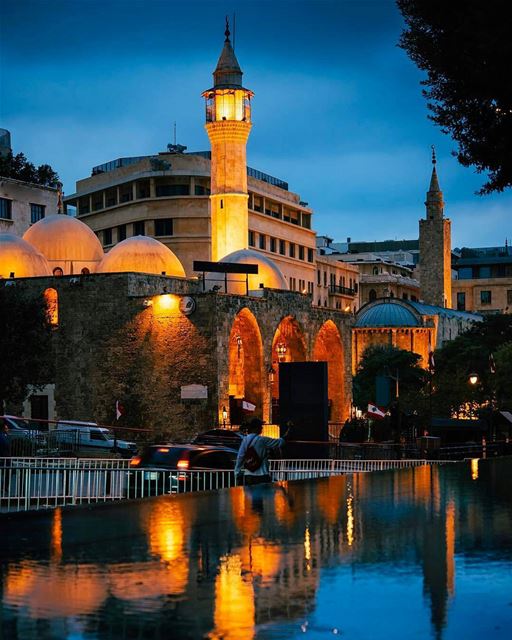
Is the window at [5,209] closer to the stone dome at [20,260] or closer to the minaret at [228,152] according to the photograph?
the stone dome at [20,260]

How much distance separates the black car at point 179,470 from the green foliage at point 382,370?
1771 inches

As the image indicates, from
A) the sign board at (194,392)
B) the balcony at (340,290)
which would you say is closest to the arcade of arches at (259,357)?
the sign board at (194,392)

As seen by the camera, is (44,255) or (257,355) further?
(44,255)

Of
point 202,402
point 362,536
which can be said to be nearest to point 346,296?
point 202,402

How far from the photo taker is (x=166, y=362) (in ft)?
127

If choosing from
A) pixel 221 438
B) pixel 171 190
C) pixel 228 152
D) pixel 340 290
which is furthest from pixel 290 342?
pixel 340 290

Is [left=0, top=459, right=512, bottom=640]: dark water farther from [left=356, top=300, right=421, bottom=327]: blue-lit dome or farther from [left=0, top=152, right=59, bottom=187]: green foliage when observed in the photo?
[left=356, top=300, right=421, bottom=327]: blue-lit dome

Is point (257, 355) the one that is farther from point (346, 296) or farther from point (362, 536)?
point (346, 296)

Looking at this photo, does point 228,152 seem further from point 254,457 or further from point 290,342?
point 254,457

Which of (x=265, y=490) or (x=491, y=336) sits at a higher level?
(x=491, y=336)

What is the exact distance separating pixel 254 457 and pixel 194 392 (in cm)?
2578

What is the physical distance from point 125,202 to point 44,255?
101 feet

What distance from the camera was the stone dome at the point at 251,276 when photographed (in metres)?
43.2

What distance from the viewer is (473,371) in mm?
52625
